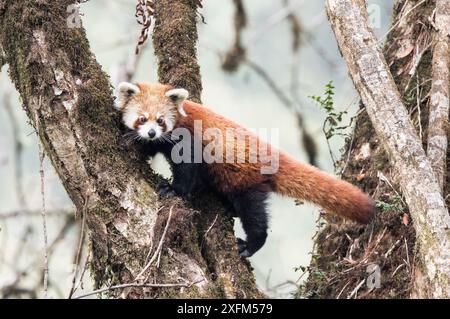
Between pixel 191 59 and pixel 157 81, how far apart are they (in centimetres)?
47

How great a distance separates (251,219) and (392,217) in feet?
3.87

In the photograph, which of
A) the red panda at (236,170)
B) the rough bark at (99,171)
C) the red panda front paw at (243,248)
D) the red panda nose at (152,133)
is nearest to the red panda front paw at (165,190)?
the rough bark at (99,171)

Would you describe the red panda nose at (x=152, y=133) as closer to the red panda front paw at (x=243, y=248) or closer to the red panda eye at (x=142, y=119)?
the red panda eye at (x=142, y=119)

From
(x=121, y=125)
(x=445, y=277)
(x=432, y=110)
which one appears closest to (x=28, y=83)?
(x=121, y=125)

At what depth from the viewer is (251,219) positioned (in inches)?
218

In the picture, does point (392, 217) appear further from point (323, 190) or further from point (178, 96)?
point (178, 96)

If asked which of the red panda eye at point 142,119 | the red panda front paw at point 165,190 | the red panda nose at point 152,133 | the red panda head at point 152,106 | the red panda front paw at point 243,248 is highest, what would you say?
the red panda head at point 152,106

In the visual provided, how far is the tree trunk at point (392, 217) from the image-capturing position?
13.8ft

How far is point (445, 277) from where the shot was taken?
3943 mm

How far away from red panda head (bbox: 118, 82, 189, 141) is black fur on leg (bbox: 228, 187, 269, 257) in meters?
0.82

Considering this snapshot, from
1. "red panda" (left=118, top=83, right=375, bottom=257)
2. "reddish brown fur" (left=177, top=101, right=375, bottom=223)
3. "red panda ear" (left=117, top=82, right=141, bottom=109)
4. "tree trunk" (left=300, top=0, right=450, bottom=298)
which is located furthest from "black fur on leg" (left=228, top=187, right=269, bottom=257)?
"red panda ear" (left=117, top=82, right=141, bottom=109)

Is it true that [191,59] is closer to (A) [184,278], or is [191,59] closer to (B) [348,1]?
(B) [348,1]

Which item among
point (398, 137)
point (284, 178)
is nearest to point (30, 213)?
point (284, 178)

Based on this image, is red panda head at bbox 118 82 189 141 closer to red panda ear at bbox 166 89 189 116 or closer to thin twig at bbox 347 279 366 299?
red panda ear at bbox 166 89 189 116
